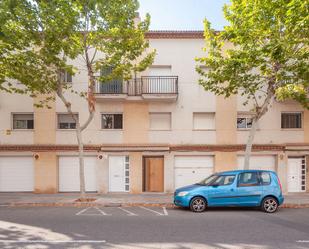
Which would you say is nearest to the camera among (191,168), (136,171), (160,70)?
(136,171)

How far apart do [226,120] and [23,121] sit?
1241 centimetres

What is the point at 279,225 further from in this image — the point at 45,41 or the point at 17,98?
the point at 17,98

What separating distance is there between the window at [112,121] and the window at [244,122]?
23.8ft

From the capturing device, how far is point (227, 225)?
7.89 metres

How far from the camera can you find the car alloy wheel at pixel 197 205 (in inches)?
391

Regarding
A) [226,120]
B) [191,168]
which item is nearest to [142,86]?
[226,120]

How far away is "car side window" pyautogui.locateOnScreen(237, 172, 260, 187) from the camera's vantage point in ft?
33.1

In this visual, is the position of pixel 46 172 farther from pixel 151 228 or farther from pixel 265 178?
pixel 265 178

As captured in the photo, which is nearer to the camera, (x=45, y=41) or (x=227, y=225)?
(x=227, y=225)

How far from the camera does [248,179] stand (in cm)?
1020

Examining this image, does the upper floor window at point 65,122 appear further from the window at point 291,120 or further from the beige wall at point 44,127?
the window at point 291,120

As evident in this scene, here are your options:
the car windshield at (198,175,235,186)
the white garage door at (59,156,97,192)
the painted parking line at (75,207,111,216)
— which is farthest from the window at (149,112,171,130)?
the painted parking line at (75,207,111,216)

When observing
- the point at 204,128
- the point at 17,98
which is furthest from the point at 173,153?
the point at 17,98

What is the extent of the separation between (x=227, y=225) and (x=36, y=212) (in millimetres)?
7394
